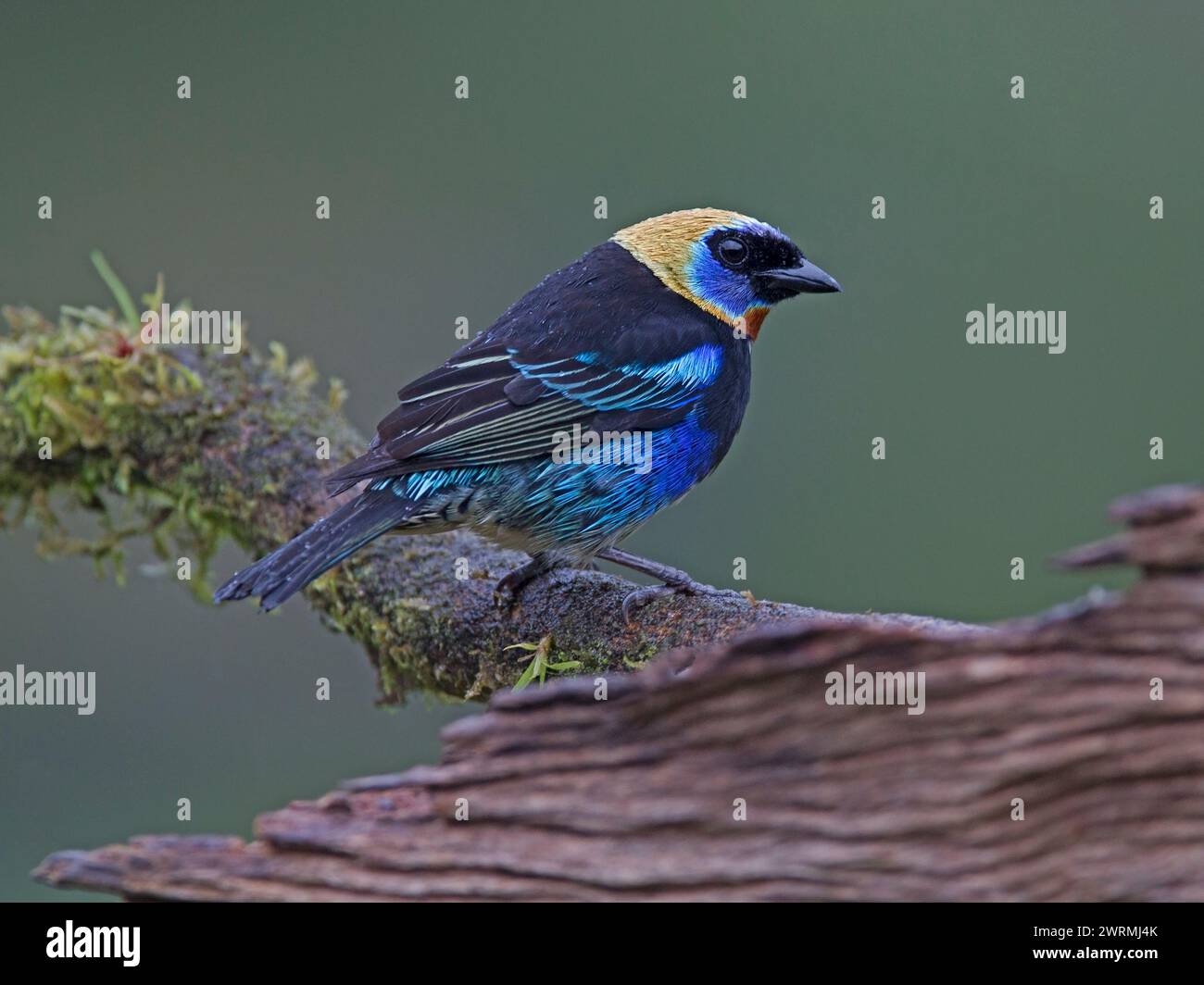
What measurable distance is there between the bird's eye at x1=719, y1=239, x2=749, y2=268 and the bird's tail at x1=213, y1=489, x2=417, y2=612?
5.60 feet

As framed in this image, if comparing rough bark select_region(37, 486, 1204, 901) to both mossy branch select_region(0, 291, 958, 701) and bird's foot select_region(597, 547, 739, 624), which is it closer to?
bird's foot select_region(597, 547, 739, 624)

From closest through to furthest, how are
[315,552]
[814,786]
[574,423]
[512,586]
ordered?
1. [814,786]
2. [315,552]
3. [512,586]
4. [574,423]

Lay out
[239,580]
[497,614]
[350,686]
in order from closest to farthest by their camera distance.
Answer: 1. [239,580]
2. [497,614]
3. [350,686]

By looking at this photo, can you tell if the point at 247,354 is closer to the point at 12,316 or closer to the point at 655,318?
the point at 12,316

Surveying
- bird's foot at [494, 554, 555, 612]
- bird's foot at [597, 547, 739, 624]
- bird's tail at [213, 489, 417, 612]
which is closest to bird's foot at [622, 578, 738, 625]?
bird's foot at [597, 547, 739, 624]

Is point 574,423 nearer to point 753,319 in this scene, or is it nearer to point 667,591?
point 667,591

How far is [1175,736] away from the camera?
2.03m

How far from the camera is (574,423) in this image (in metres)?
4.34

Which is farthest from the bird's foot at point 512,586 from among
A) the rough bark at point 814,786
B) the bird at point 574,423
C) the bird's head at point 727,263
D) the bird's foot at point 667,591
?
the rough bark at point 814,786

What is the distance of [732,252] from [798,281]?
0.92 feet

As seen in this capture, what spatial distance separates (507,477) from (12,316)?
6.74 feet

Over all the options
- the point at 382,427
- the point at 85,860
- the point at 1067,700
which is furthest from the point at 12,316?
the point at 1067,700

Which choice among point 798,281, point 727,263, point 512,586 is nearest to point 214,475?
point 512,586

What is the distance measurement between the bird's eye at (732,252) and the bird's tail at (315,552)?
1.71 metres
